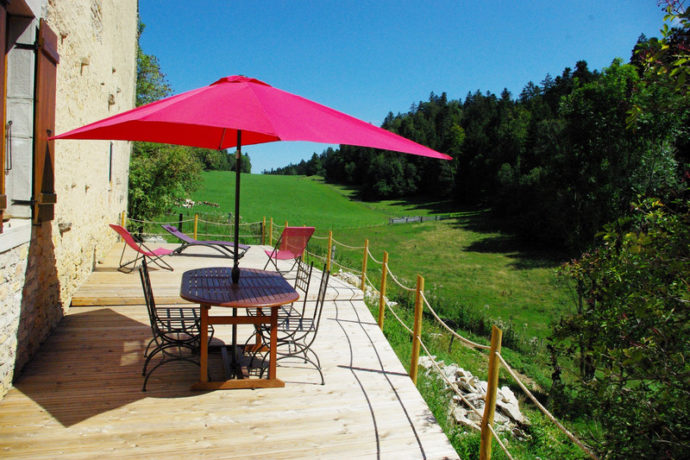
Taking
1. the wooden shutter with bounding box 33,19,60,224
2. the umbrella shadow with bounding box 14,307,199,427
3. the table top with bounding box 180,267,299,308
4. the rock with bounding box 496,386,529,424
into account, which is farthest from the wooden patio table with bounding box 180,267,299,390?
the rock with bounding box 496,386,529,424

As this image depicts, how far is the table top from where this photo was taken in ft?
11.4

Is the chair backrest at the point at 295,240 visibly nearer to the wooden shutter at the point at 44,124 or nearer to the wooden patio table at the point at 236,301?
the wooden patio table at the point at 236,301

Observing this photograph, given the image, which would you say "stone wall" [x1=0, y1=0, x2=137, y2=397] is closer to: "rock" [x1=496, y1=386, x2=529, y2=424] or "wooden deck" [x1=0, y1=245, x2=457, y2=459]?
"wooden deck" [x1=0, y1=245, x2=457, y2=459]

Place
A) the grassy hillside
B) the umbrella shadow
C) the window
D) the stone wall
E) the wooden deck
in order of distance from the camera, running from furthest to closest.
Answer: the grassy hillside
the window
the stone wall
the umbrella shadow
the wooden deck

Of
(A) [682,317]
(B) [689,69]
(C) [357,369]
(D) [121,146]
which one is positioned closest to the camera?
(B) [689,69]

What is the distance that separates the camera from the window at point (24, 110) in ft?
12.2

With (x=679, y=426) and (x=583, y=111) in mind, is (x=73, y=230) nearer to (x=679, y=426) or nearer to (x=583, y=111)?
(x=679, y=426)

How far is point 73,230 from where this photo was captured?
5660 millimetres

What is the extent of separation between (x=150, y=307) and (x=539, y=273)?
2814 centimetres

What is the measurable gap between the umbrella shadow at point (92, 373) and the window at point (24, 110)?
1.26 m

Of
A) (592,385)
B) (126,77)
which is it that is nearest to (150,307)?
(592,385)

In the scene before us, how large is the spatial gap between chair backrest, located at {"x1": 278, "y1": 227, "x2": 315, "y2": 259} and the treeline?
4.36 m

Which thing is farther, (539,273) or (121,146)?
(539,273)

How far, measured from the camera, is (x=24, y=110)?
12.5ft
